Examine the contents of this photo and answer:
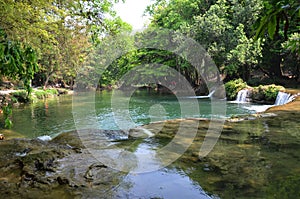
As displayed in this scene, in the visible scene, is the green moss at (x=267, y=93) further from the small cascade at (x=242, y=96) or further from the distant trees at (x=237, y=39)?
the distant trees at (x=237, y=39)

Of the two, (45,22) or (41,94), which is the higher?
(45,22)

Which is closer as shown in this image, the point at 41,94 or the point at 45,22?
the point at 45,22

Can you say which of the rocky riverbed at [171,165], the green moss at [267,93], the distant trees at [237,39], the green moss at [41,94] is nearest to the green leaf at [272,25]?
the rocky riverbed at [171,165]

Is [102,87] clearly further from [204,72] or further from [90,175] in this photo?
[90,175]

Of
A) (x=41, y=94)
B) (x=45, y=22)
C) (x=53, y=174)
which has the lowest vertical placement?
(x=53, y=174)

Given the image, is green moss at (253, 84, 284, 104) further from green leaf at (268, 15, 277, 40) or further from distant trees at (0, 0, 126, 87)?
green leaf at (268, 15, 277, 40)

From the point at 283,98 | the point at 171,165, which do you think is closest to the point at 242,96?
the point at 283,98

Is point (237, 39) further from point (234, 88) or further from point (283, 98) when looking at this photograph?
point (283, 98)

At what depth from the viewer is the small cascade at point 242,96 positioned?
62.0 ft

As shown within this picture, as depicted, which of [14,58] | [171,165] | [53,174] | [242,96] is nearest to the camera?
[14,58]

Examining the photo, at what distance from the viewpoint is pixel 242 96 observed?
1916cm

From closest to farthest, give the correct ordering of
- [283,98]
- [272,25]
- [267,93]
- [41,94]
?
[272,25]
[283,98]
[267,93]
[41,94]

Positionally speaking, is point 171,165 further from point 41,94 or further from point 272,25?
point 41,94

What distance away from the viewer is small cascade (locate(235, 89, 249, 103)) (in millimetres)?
18903
